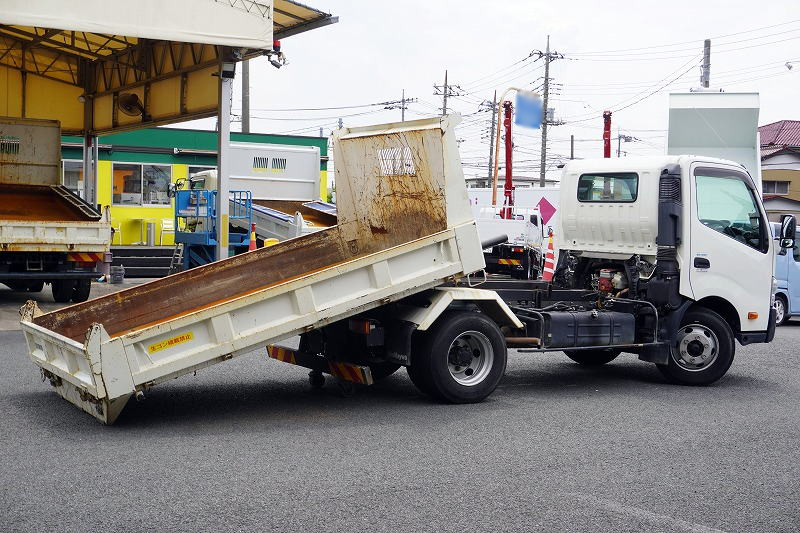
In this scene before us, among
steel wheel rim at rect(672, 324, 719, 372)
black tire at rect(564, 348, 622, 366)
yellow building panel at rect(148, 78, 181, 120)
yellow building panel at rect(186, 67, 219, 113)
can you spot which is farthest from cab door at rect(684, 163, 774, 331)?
yellow building panel at rect(148, 78, 181, 120)

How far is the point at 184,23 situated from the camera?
14.8m

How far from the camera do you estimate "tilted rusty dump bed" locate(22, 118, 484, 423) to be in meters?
7.12

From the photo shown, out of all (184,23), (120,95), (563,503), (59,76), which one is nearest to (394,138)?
(563,503)

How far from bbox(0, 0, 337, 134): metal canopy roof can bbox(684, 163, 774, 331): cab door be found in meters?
8.23

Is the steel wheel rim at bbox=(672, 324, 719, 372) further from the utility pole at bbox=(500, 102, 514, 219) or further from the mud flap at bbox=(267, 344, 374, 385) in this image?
the utility pole at bbox=(500, 102, 514, 219)

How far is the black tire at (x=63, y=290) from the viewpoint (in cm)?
1652

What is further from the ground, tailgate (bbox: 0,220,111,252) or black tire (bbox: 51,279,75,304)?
tailgate (bbox: 0,220,111,252)

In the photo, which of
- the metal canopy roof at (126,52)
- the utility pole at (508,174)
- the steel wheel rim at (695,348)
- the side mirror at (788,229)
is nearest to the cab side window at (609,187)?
the steel wheel rim at (695,348)

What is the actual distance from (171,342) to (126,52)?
14.7 m

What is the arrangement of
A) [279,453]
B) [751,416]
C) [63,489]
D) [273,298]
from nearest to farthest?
[63,489], [279,453], [273,298], [751,416]

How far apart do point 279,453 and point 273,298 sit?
1.34 metres

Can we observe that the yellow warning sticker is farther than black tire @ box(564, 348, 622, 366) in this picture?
No

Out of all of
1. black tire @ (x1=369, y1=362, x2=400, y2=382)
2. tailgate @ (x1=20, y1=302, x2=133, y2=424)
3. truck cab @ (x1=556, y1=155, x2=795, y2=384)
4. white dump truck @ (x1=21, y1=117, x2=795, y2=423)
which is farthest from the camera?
truck cab @ (x1=556, y1=155, x2=795, y2=384)

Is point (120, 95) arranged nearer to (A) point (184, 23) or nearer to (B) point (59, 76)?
(B) point (59, 76)
